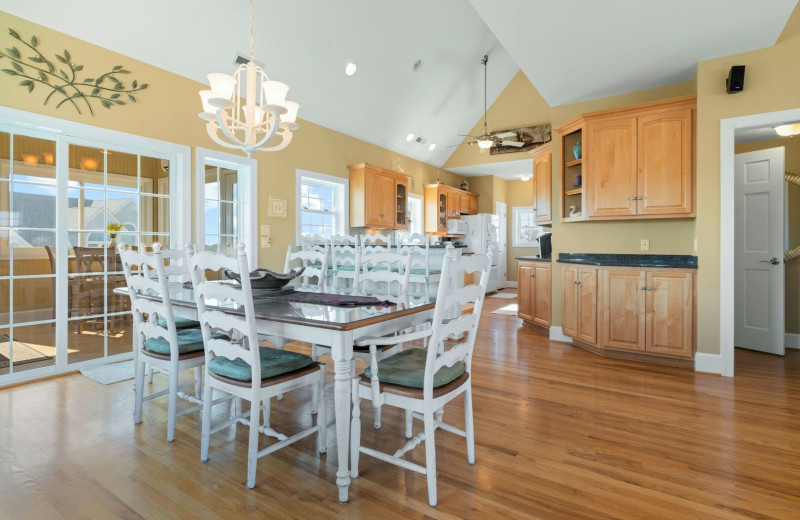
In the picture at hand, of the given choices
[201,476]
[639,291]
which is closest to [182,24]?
[201,476]

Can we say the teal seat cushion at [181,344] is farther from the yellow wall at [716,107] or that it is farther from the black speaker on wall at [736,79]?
the black speaker on wall at [736,79]

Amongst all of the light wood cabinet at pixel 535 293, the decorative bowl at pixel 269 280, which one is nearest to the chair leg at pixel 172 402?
the decorative bowl at pixel 269 280

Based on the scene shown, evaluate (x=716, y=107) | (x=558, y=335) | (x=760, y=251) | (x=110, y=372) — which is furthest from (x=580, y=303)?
(x=110, y=372)

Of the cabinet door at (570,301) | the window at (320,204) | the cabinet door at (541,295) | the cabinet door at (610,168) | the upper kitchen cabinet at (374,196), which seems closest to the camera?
the cabinet door at (610,168)

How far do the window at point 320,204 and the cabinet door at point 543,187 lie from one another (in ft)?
9.05

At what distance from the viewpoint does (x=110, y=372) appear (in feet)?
11.5

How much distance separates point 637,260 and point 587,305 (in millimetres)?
630

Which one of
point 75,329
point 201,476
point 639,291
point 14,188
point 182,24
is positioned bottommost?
point 201,476

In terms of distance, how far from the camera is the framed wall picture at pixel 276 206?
5.10 m

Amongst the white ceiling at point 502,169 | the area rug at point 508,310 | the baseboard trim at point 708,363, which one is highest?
the white ceiling at point 502,169

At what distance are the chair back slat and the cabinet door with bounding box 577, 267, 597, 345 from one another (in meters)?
3.37

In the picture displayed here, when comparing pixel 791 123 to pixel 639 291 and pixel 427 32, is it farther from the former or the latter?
pixel 427 32

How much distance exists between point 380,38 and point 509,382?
4.25m

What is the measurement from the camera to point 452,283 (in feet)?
7.21
